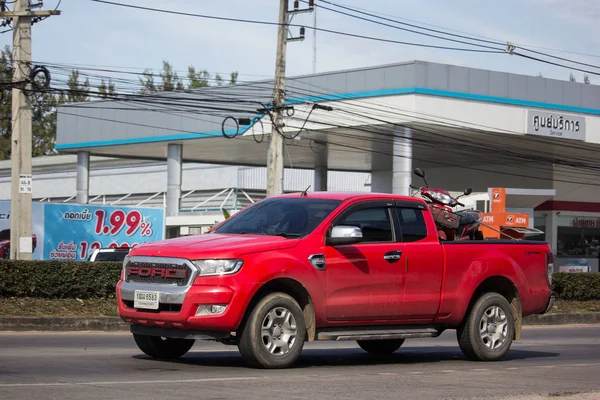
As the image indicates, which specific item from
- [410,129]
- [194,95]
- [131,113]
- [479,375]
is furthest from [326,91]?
[479,375]

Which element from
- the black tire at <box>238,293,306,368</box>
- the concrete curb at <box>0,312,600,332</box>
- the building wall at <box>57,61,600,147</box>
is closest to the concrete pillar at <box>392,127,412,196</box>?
the building wall at <box>57,61,600,147</box>

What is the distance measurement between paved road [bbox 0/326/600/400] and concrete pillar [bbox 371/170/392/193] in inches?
1541

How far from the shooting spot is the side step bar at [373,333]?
10789mm

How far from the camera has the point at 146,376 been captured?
31.0 ft

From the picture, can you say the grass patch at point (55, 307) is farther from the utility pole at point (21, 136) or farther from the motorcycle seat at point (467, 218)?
the motorcycle seat at point (467, 218)

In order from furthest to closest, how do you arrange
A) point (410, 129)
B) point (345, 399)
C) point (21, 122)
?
point (410, 129)
point (21, 122)
point (345, 399)

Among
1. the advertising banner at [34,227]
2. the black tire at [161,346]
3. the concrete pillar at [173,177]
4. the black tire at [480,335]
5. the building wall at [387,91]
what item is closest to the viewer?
the black tire at [161,346]

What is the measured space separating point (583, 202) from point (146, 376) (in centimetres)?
4303

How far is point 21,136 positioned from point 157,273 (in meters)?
14.2

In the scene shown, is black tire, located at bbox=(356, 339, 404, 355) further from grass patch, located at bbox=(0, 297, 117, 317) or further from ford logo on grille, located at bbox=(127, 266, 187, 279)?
grass patch, located at bbox=(0, 297, 117, 317)

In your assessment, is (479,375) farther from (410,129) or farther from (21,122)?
(410,129)

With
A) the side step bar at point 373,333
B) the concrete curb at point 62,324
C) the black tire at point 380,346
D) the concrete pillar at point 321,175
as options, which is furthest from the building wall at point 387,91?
the side step bar at point 373,333

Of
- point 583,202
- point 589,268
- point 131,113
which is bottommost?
point 589,268

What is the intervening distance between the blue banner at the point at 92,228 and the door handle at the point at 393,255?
959 inches
